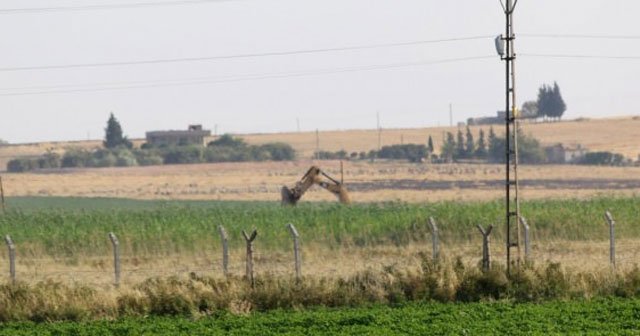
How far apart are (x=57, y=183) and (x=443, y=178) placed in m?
27.3

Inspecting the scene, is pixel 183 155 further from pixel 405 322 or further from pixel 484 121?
pixel 405 322

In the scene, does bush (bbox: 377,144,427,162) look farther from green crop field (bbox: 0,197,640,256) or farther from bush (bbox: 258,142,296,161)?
green crop field (bbox: 0,197,640,256)

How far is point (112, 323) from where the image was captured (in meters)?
22.1

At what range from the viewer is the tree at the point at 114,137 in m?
131

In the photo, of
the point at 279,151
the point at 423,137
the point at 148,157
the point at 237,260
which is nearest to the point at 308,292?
the point at 237,260

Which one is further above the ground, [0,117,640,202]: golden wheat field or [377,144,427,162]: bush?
[377,144,427,162]: bush

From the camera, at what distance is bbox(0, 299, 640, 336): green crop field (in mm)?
19859

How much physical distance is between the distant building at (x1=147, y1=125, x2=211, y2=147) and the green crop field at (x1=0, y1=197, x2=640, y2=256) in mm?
84451

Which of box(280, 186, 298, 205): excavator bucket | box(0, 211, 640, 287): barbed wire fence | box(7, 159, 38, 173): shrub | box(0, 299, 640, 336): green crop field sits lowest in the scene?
box(0, 211, 640, 287): barbed wire fence

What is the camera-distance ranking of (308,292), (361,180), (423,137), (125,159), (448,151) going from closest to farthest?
(308,292), (361,180), (448,151), (125,159), (423,137)

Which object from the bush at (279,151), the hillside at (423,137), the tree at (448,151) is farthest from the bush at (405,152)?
the hillside at (423,137)

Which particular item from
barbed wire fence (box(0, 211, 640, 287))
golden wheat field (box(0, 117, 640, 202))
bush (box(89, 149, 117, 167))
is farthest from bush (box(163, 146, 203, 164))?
barbed wire fence (box(0, 211, 640, 287))

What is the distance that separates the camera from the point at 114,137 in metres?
133

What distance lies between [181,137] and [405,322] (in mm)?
111290
